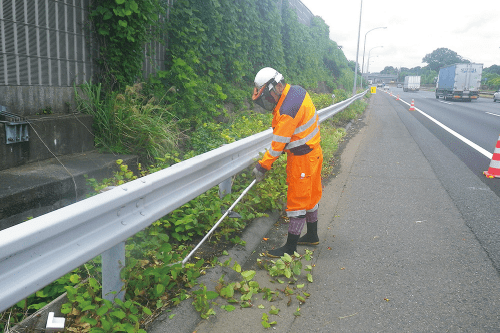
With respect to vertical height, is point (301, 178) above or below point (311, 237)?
above

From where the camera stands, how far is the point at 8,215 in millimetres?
3645

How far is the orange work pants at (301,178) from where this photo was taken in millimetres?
3998

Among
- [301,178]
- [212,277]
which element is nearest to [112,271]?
[212,277]

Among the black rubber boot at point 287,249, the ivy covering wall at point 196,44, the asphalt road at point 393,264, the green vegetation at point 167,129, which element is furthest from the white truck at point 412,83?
the black rubber boot at point 287,249

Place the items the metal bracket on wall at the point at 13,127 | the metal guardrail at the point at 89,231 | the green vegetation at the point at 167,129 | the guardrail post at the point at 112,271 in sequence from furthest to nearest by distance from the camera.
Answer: the metal bracket on wall at the point at 13,127 < the green vegetation at the point at 167,129 < the guardrail post at the point at 112,271 < the metal guardrail at the point at 89,231

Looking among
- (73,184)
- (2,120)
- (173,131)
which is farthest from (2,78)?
(173,131)

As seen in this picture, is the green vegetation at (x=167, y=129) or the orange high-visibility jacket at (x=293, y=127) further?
the orange high-visibility jacket at (x=293, y=127)

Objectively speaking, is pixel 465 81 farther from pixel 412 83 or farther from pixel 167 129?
pixel 167 129

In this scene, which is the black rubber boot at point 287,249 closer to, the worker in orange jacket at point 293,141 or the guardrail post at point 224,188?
the worker in orange jacket at point 293,141

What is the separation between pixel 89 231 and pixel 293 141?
2.22 m

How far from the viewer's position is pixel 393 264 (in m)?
3.81

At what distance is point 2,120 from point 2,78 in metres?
0.55

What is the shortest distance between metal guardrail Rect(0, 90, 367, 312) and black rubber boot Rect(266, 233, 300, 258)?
38.6 inches

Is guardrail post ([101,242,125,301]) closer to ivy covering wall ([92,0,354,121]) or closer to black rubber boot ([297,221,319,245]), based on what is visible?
black rubber boot ([297,221,319,245])
